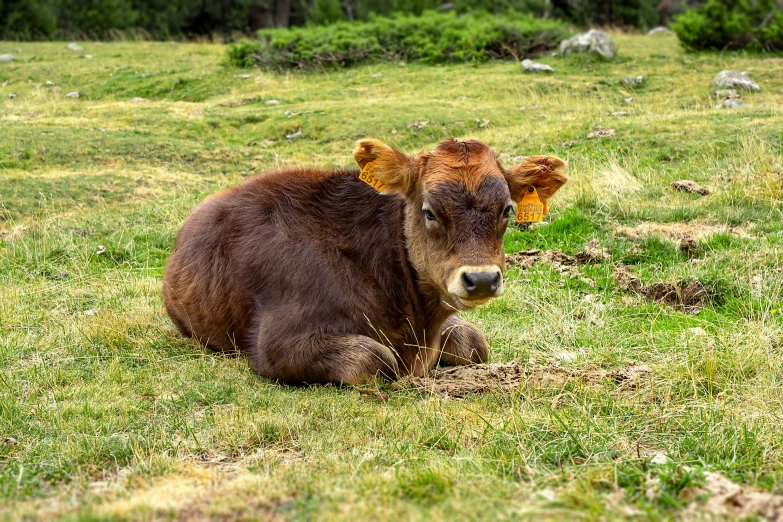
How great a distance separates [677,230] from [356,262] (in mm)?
5147

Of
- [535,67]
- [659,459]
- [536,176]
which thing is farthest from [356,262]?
[535,67]

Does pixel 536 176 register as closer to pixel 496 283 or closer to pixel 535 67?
pixel 496 283

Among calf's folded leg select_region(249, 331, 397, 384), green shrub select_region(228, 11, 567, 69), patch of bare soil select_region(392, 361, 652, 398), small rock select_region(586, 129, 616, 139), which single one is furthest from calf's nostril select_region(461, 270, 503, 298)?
green shrub select_region(228, 11, 567, 69)

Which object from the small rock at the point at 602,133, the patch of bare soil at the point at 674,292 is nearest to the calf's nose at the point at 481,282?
the patch of bare soil at the point at 674,292

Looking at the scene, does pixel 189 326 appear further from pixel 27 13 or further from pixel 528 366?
pixel 27 13

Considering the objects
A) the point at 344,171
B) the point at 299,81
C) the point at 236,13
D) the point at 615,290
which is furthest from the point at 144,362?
the point at 236,13

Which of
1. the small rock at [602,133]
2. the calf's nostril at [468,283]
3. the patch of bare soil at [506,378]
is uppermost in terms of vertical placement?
the calf's nostril at [468,283]

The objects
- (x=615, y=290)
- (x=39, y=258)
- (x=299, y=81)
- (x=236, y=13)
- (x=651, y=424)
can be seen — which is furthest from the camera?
(x=236, y=13)

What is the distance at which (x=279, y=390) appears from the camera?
694 cm

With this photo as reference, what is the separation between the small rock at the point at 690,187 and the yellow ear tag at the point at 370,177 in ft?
20.8

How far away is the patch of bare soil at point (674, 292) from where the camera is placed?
9172 millimetres

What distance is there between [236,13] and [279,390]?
39.9m

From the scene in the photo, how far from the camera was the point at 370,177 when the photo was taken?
736 centimetres

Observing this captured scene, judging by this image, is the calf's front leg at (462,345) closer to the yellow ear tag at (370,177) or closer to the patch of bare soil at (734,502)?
the yellow ear tag at (370,177)
